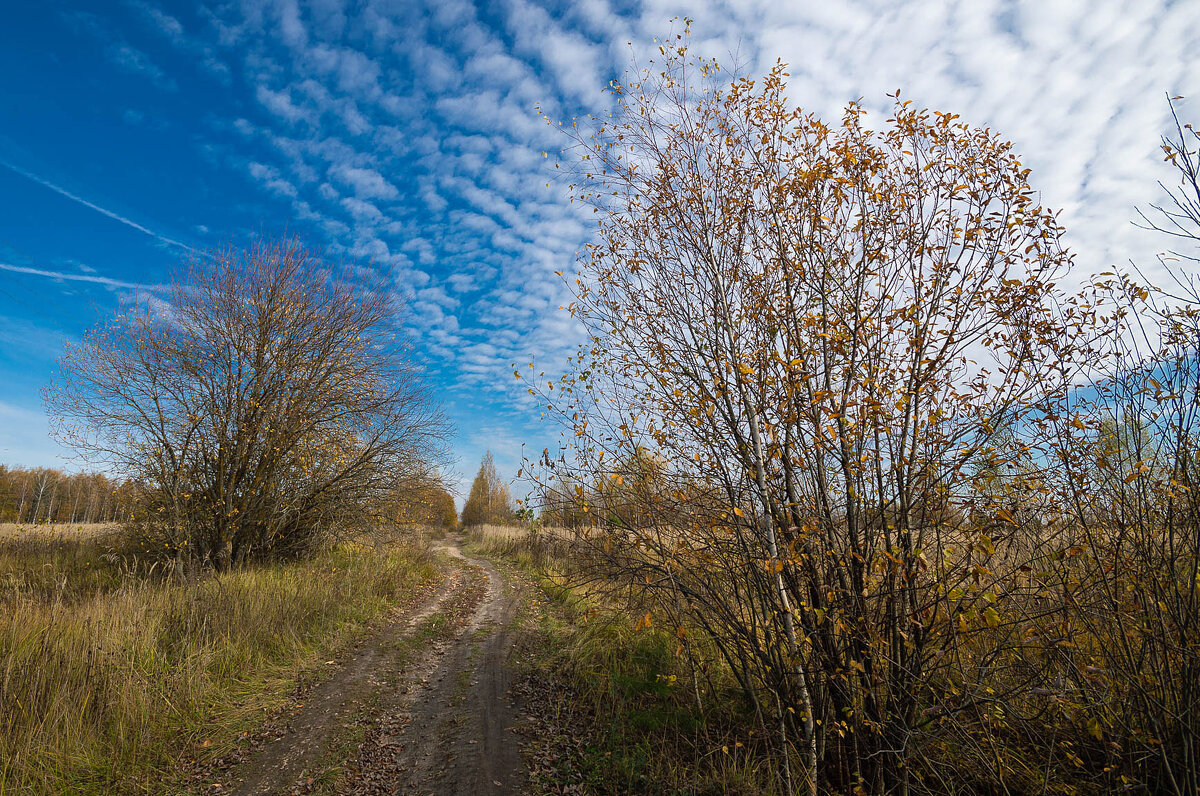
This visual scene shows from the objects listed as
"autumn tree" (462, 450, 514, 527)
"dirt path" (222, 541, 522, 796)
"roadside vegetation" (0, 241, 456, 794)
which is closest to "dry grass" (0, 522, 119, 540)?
"roadside vegetation" (0, 241, 456, 794)

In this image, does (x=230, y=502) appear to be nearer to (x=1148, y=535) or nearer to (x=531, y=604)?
(x=531, y=604)

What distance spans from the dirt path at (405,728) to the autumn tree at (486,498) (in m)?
34.3

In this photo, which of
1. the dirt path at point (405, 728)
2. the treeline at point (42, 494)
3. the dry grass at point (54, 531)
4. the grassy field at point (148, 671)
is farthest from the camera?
the treeline at point (42, 494)

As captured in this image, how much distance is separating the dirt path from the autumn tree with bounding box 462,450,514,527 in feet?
112

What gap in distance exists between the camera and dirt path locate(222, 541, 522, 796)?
457cm

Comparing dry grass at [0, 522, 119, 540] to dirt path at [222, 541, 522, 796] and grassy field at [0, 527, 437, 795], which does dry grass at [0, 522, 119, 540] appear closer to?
grassy field at [0, 527, 437, 795]

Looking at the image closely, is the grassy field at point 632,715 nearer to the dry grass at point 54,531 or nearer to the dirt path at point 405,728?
the dirt path at point 405,728

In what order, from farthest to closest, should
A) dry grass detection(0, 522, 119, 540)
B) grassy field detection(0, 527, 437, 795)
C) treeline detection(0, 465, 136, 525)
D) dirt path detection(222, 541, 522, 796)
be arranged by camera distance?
treeline detection(0, 465, 136, 525) → dry grass detection(0, 522, 119, 540) → dirt path detection(222, 541, 522, 796) → grassy field detection(0, 527, 437, 795)

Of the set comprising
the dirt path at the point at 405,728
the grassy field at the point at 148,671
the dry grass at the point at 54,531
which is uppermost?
the dry grass at the point at 54,531

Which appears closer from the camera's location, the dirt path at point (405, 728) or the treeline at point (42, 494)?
the dirt path at point (405, 728)

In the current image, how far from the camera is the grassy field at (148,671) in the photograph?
4320 millimetres

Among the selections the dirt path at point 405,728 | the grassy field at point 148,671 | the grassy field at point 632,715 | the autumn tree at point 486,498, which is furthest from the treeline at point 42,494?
the grassy field at point 632,715

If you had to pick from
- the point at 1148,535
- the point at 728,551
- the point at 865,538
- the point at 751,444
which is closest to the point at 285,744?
the point at 728,551

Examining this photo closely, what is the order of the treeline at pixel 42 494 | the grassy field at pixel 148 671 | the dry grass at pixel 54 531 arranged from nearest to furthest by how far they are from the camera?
the grassy field at pixel 148 671 < the dry grass at pixel 54 531 < the treeline at pixel 42 494
